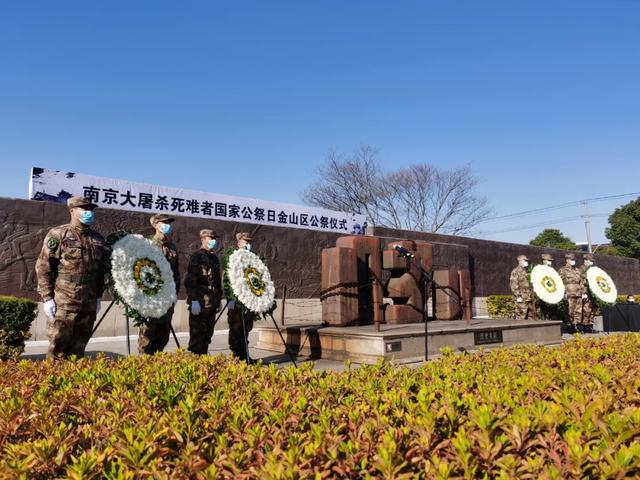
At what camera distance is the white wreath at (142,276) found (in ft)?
20.2

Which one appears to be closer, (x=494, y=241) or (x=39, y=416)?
(x=39, y=416)

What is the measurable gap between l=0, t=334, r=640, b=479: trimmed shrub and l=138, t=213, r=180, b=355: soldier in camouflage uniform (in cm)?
312

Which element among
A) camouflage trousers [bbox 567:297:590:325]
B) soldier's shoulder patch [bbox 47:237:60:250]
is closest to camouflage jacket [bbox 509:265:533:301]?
camouflage trousers [bbox 567:297:590:325]

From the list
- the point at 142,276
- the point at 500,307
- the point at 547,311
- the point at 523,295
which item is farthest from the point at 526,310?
the point at 142,276

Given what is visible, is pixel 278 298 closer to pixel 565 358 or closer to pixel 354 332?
pixel 354 332

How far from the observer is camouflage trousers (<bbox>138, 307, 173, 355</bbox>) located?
674 cm

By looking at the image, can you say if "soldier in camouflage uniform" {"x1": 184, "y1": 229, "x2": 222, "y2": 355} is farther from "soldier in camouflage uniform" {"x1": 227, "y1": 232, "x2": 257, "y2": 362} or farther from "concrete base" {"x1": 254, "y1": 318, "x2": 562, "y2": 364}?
"concrete base" {"x1": 254, "y1": 318, "x2": 562, "y2": 364}

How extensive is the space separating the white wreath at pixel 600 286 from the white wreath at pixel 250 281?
10998 mm

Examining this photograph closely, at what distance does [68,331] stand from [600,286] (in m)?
14.4

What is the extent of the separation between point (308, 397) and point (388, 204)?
31882mm

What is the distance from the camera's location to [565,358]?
4371 mm

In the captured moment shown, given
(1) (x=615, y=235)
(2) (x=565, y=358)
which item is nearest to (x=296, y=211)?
(2) (x=565, y=358)

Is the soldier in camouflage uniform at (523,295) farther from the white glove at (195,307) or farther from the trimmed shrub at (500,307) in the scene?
the white glove at (195,307)

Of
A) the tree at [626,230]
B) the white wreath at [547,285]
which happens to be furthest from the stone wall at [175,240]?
the tree at [626,230]
